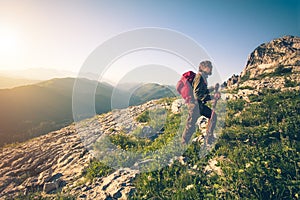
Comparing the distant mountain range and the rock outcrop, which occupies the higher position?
the rock outcrop

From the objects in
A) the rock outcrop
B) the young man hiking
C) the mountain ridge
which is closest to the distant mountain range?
the rock outcrop

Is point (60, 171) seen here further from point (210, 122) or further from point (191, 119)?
point (210, 122)

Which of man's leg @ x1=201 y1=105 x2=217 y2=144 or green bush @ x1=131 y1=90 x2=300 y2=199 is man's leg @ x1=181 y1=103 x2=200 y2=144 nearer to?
man's leg @ x1=201 y1=105 x2=217 y2=144

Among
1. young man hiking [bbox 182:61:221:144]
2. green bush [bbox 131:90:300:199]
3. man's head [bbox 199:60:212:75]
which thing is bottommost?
green bush [bbox 131:90:300:199]

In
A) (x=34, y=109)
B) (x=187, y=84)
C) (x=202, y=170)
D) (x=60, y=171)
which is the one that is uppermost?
(x=187, y=84)

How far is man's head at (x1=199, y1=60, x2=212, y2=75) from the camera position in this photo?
8630 millimetres

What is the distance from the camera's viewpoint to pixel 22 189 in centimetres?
954

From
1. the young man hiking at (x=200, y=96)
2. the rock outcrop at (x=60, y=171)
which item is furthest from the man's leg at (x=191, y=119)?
the rock outcrop at (x=60, y=171)

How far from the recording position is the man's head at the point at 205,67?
863 centimetres

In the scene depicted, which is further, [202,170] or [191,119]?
[191,119]

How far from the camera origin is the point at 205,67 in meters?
8.70

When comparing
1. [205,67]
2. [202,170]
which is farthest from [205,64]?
[202,170]

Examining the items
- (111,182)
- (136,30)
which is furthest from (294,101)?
(111,182)

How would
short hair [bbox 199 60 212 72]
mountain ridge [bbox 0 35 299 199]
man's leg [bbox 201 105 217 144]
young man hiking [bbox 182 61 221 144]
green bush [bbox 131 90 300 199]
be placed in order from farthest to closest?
man's leg [bbox 201 105 217 144], young man hiking [bbox 182 61 221 144], short hair [bbox 199 60 212 72], mountain ridge [bbox 0 35 299 199], green bush [bbox 131 90 300 199]
